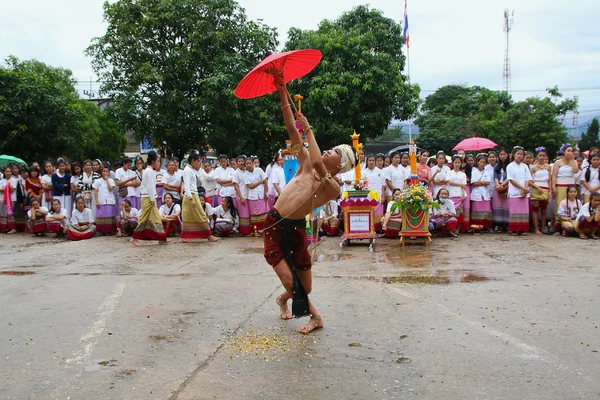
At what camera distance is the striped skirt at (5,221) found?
1337 centimetres

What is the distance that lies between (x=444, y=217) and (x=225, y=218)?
4497mm

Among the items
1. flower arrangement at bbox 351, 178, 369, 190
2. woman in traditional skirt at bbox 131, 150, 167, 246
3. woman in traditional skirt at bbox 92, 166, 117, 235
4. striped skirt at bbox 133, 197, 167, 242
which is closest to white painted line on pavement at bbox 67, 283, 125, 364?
woman in traditional skirt at bbox 131, 150, 167, 246

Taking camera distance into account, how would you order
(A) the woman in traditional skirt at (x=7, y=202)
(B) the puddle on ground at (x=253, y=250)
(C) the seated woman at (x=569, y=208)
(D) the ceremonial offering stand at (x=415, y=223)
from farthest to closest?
(A) the woman in traditional skirt at (x=7, y=202)
(C) the seated woman at (x=569, y=208)
(D) the ceremonial offering stand at (x=415, y=223)
(B) the puddle on ground at (x=253, y=250)

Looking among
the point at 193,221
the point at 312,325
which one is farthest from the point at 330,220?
the point at 312,325

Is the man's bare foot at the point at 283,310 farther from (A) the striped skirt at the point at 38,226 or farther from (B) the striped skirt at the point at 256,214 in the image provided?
(A) the striped skirt at the point at 38,226

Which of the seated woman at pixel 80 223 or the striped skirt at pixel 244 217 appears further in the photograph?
the striped skirt at pixel 244 217

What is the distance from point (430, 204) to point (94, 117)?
84.0 feet

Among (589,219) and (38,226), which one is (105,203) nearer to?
(38,226)

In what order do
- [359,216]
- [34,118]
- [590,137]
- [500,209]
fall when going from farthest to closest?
[590,137] < [34,118] < [500,209] < [359,216]

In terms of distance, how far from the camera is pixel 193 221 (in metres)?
10.9

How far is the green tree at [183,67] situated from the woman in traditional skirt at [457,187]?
978 cm

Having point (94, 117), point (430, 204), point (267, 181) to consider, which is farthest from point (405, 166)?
point (94, 117)

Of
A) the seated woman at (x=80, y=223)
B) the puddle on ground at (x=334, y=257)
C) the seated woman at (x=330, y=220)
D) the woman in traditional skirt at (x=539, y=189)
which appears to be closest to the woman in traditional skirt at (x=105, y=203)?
the seated woman at (x=80, y=223)

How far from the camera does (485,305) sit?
5.55 m
